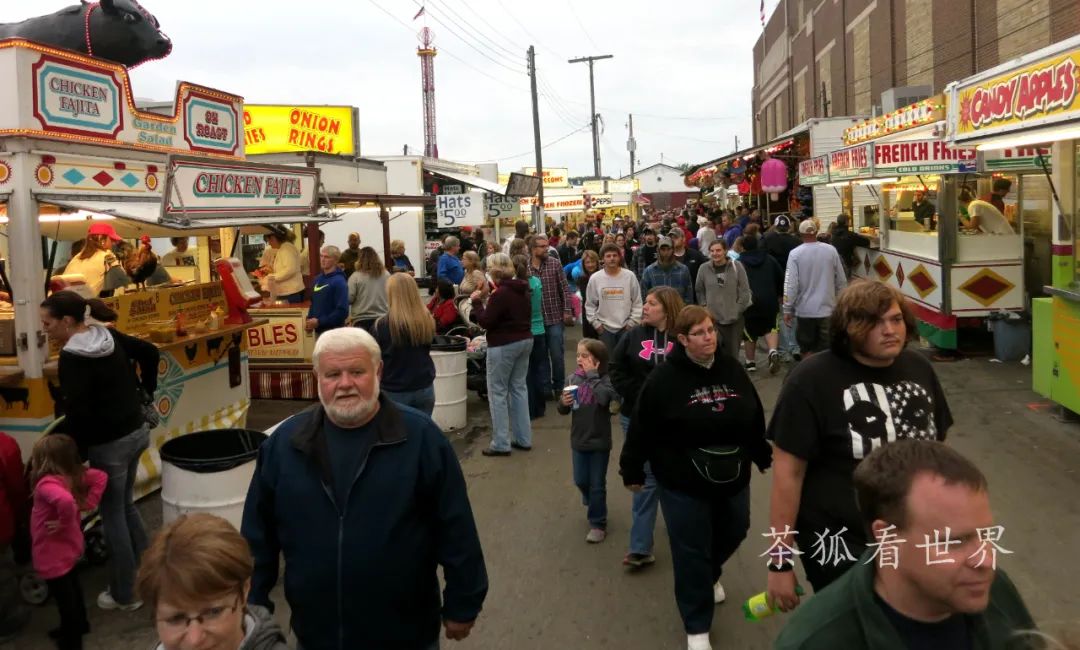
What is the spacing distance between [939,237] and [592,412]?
23.6 feet

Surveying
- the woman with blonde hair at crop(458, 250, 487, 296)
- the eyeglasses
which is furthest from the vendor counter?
the eyeglasses

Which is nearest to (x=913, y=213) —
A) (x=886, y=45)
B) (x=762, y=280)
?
(x=762, y=280)

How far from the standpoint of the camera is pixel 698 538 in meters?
4.13

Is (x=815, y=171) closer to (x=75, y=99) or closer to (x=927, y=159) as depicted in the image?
(x=927, y=159)

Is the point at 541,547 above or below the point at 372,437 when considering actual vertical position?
below

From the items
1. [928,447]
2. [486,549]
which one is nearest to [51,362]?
[486,549]

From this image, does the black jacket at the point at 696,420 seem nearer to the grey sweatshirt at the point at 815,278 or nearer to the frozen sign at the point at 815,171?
the grey sweatshirt at the point at 815,278

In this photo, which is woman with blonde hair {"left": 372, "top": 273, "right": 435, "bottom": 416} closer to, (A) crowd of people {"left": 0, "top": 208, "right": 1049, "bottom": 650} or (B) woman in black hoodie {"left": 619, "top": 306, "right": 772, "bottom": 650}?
(A) crowd of people {"left": 0, "top": 208, "right": 1049, "bottom": 650}

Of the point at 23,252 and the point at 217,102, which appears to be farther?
the point at 217,102

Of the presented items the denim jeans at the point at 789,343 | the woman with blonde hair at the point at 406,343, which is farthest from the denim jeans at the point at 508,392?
the denim jeans at the point at 789,343

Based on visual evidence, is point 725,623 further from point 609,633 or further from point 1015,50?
point 1015,50

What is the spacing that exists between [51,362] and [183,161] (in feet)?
5.99

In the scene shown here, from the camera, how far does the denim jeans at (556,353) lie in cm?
1008

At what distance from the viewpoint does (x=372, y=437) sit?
2896 millimetres
